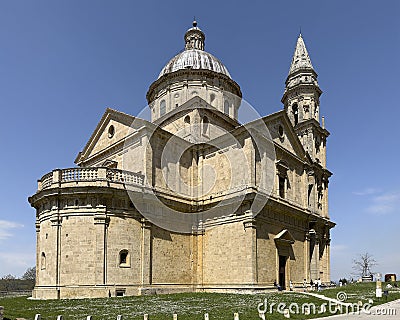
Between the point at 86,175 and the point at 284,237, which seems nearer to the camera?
the point at 86,175

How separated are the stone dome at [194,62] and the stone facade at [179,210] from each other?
21.9ft

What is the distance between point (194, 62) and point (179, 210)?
59.5 ft

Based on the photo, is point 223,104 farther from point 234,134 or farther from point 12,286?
point 12,286

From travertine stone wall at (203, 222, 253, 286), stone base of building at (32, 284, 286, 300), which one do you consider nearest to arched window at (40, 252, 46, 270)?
stone base of building at (32, 284, 286, 300)

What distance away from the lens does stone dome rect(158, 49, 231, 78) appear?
41219 millimetres

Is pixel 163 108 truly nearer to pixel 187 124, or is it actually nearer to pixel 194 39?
pixel 187 124

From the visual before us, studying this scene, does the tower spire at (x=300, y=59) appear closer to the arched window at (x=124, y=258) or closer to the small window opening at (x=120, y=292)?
the arched window at (x=124, y=258)

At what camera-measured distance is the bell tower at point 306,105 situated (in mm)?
41031

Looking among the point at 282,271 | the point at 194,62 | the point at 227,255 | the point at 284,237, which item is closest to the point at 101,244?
the point at 227,255

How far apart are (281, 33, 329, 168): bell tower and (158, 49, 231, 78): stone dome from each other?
22.7 ft

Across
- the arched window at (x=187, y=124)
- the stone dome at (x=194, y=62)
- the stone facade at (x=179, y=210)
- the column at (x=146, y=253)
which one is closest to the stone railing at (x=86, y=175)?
the stone facade at (x=179, y=210)

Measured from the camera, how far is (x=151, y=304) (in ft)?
67.6

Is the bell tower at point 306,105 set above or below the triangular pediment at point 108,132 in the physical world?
above

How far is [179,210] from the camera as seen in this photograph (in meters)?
29.5
